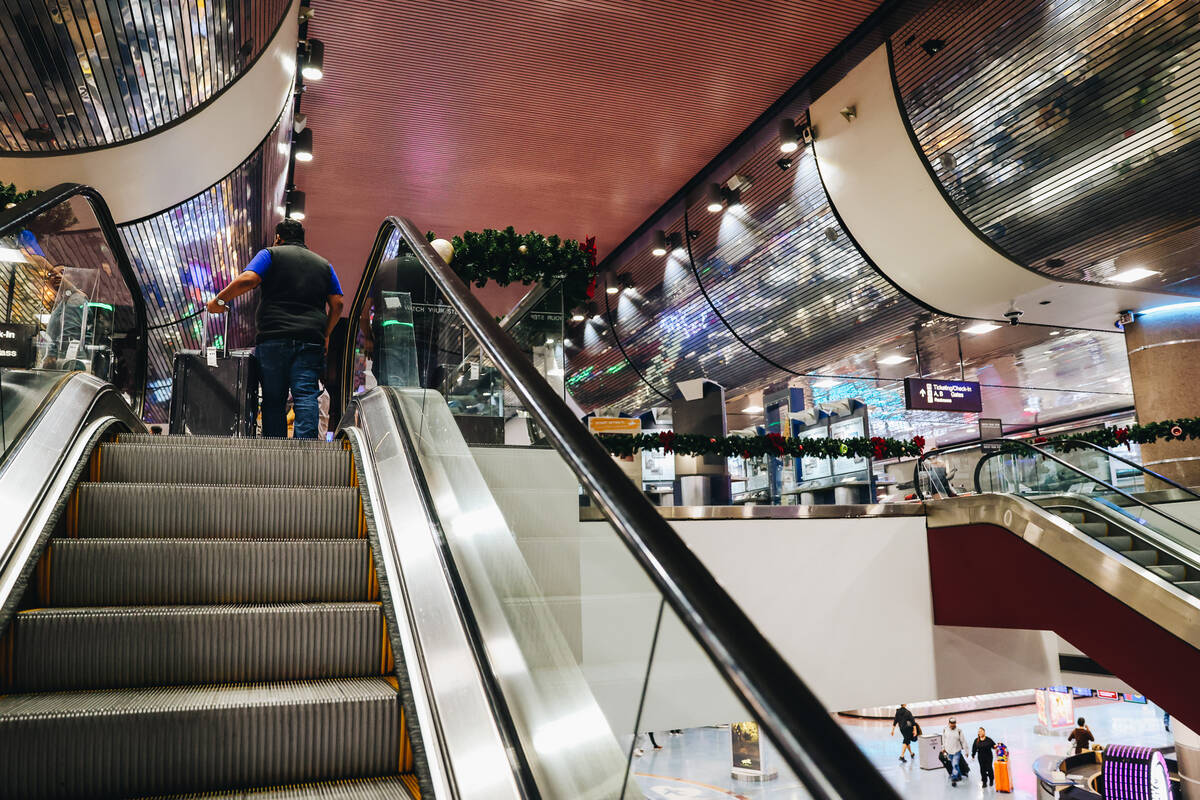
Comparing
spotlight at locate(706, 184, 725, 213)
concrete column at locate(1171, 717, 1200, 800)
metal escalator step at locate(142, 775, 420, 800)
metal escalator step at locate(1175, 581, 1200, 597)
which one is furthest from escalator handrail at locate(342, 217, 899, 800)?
concrete column at locate(1171, 717, 1200, 800)

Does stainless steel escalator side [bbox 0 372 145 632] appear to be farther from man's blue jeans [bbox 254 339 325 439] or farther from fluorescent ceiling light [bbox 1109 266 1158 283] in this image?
fluorescent ceiling light [bbox 1109 266 1158 283]

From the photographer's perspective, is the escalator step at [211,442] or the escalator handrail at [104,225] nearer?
the escalator handrail at [104,225]

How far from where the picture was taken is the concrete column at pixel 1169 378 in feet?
30.6

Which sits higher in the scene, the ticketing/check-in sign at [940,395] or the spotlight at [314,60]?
the spotlight at [314,60]

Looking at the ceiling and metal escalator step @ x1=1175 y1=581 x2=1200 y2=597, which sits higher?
the ceiling

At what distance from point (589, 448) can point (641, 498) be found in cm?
27

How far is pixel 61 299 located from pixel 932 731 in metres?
20.5

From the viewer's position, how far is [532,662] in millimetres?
1880

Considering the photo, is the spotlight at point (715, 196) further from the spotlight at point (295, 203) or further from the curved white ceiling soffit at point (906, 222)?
the spotlight at point (295, 203)

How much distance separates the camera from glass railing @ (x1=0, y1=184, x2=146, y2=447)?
132 inches

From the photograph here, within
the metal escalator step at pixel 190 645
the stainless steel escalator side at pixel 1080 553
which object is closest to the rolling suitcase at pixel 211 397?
the metal escalator step at pixel 190 645

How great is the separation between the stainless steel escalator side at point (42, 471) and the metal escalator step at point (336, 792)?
775mm

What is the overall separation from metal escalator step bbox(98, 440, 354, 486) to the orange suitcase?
15888 millimetres

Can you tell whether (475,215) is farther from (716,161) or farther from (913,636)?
(913,636)
